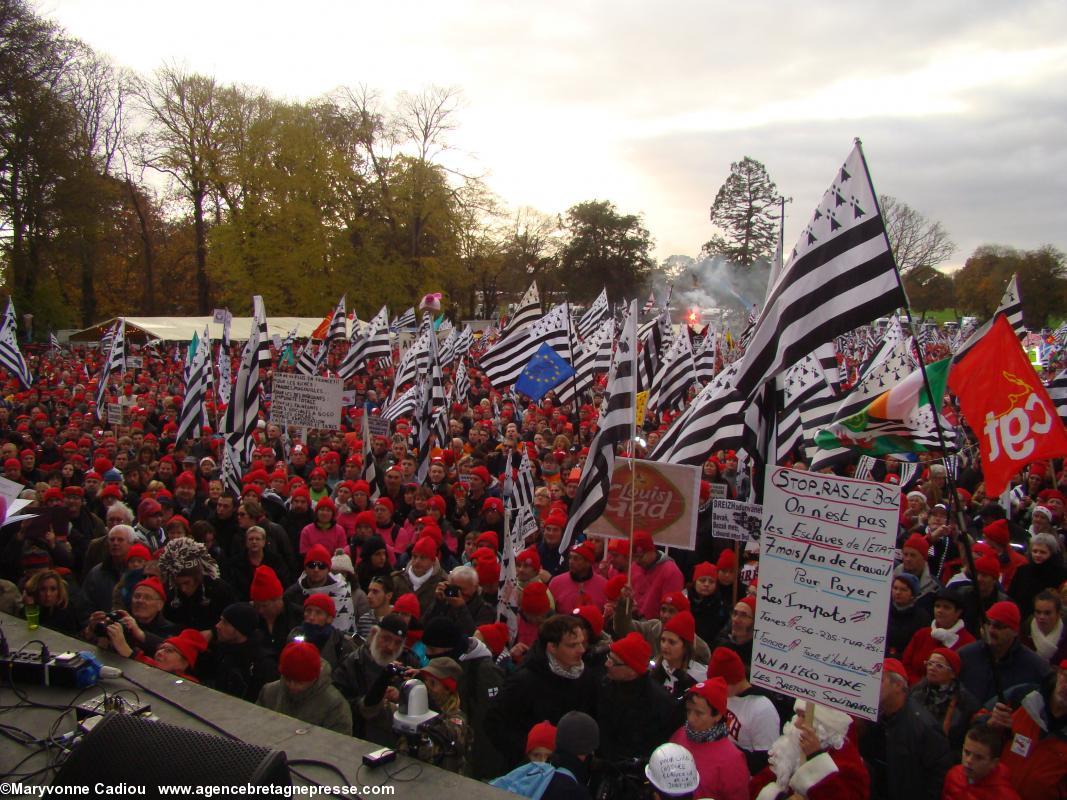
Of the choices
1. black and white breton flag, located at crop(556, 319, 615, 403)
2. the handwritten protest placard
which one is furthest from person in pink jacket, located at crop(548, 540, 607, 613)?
black and white breton flag, located at crop(556, 319, 615, 403)

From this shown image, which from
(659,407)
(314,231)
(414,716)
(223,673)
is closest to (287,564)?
(223,673)

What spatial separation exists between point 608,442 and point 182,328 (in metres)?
35.1

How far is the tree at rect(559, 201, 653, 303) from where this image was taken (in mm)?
77188

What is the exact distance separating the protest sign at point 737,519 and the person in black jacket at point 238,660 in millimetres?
3993

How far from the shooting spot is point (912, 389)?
5734 millimetres

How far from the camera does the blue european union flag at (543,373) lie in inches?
544

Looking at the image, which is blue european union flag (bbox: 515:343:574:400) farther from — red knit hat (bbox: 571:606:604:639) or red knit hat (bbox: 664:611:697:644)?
red knit hat (bbox: 664:611:697:644)

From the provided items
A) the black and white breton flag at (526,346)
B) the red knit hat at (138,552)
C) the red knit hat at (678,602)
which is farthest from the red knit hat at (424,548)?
the black and white breton flag at (526,346)

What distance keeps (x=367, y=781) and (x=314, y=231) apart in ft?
157

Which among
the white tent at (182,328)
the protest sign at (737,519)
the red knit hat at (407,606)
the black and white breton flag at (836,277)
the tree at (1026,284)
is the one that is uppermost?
the tree at (1026,284)

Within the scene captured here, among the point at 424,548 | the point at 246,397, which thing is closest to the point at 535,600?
the point at 424,548

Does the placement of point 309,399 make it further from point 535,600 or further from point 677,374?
point 535,600

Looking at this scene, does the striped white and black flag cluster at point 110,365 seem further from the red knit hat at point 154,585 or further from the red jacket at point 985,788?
the red jacket at point 985,788

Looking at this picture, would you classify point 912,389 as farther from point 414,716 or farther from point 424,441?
point 424,441
